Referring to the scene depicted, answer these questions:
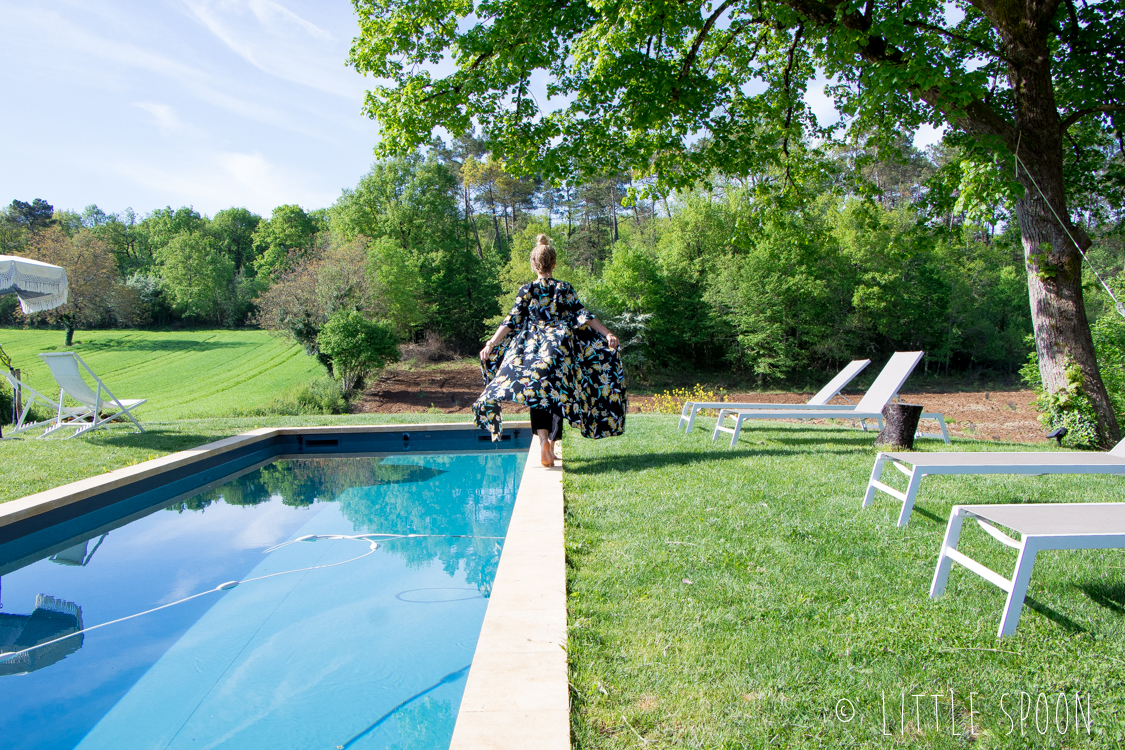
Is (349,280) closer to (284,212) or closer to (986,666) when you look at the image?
(986,666)

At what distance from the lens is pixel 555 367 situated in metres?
4.71

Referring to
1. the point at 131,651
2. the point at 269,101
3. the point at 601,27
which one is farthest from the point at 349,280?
the point at 131,651

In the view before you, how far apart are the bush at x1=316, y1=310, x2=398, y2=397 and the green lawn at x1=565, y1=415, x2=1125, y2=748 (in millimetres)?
15955

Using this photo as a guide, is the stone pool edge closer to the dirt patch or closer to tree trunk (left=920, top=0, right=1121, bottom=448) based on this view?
tree trunk (left=920, top=0, right=1121, bottom=448)

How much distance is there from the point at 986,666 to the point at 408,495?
5.03 meters

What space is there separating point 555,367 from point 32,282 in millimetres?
7051

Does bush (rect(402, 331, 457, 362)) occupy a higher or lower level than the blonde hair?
lower

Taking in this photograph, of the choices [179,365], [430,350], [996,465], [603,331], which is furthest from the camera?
[430,350]

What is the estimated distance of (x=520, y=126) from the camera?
9133 millimetres

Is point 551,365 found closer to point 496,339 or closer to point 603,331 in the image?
point 603,331

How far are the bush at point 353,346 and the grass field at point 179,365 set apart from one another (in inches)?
63.2

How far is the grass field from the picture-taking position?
64.5 ft

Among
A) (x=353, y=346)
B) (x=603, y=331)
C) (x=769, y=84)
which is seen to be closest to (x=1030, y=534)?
(x=603, y=331)

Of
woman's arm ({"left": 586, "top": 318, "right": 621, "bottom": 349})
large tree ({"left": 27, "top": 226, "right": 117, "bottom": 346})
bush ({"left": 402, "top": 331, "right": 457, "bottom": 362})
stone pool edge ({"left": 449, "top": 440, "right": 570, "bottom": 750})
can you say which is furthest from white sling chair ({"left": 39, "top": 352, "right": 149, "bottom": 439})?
large tree ({"left": 27, "top": 226, "right": 117, "bottom": 346})
